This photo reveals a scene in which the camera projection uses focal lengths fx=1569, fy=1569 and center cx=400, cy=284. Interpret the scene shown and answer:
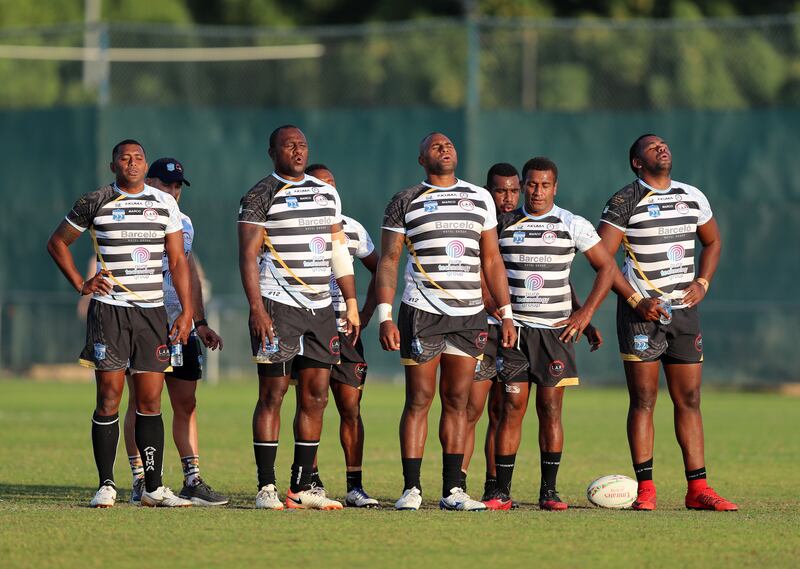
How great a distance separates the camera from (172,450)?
1559 cm

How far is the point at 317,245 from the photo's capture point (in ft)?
34.8

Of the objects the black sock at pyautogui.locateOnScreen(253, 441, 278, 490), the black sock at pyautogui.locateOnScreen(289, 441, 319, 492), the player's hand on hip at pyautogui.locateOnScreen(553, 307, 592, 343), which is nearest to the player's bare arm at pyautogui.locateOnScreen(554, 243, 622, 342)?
the player's hand on hip at pyautogui.locateOnScreen(553, 307, 592, 343)

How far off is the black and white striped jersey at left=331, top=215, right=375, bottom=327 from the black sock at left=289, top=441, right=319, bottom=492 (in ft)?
3.87

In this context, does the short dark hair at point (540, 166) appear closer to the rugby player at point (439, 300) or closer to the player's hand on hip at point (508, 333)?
the rugby player at point (439, 300)

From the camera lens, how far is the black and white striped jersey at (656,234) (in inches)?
436

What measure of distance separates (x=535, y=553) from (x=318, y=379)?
2611 millimetres

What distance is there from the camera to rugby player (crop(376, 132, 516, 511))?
1045 cm

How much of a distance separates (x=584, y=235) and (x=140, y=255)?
3.07 m

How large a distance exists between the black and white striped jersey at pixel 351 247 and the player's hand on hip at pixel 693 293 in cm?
230

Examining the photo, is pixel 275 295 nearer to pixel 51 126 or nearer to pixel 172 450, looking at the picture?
pixel 172 450

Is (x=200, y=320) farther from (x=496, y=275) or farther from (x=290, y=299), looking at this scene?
(x=496, y=275)

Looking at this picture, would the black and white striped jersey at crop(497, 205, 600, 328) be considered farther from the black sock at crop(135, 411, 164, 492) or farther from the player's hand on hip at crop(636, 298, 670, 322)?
the black sock at crop(135, 411, 164, 492)

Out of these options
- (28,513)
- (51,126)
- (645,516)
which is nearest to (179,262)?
(28,513)

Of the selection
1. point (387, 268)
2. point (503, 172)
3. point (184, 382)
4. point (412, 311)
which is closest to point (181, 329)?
point (184, 382)
